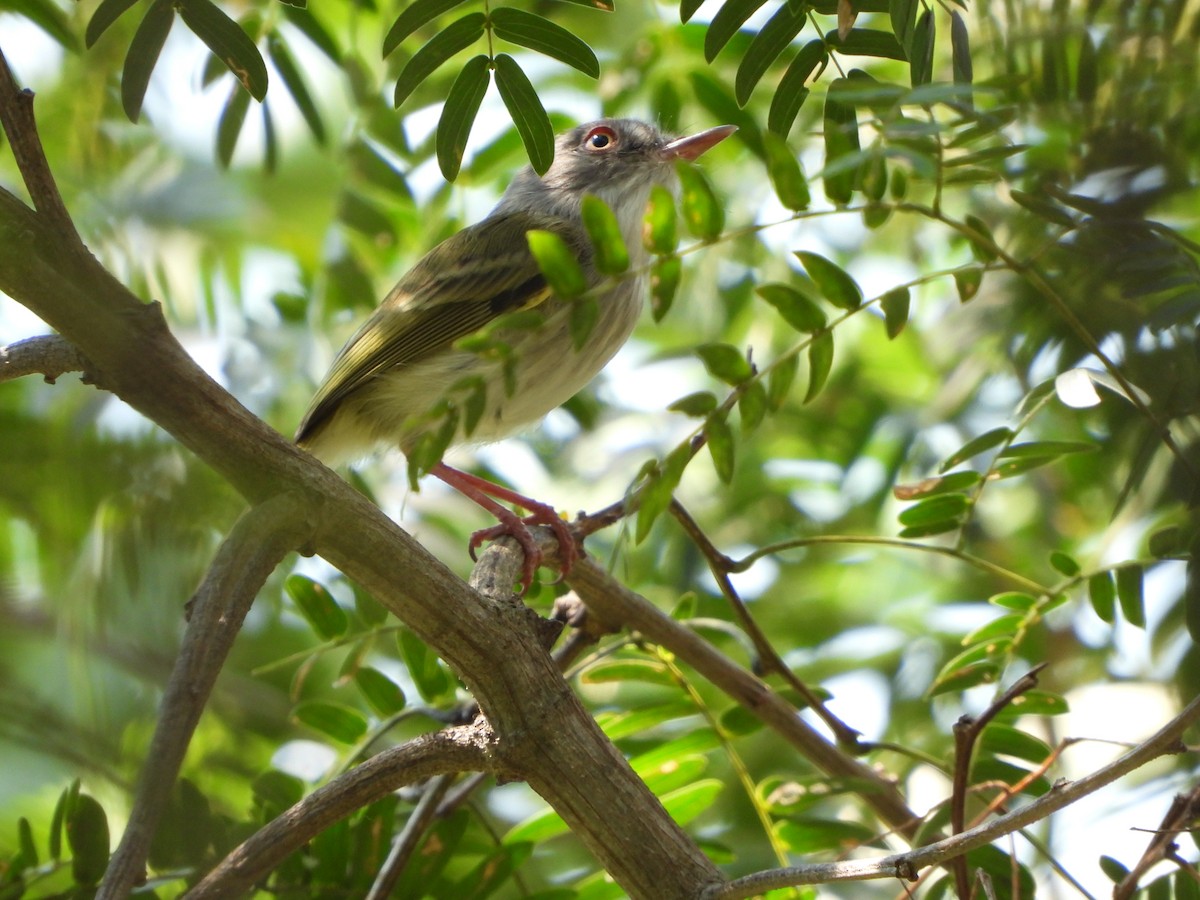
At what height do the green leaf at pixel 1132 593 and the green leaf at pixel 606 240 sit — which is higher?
the green leaf at pixel 606 240

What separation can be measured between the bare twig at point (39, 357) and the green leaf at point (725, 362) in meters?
1.20

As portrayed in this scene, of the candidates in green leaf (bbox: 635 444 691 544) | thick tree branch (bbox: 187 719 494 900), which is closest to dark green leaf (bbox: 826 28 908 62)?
green leaf (bbox: 635 444 691 544)

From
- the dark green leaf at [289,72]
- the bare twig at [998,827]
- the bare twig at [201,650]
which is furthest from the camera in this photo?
the dark green leaf at [289,72]

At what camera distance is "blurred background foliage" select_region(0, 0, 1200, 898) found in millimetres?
2590

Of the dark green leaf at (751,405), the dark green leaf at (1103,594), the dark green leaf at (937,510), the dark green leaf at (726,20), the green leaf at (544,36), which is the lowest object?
the dark green leaf at (1103,594)

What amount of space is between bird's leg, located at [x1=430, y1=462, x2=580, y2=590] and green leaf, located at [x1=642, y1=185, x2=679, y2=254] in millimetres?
1248

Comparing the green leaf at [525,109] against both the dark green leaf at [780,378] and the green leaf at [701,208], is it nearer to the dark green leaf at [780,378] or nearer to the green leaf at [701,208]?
the green leaf at [701,208]

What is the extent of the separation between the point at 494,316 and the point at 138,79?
1.68 m

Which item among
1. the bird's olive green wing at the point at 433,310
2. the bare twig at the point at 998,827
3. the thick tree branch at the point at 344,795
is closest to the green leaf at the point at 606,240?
the thick tree branch at the point at 344,795

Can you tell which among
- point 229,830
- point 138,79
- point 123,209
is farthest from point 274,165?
point 229,830

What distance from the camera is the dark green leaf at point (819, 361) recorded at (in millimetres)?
2521

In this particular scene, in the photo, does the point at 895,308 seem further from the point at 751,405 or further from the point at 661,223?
the point at 661,223

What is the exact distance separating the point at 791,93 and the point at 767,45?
0.12 metres

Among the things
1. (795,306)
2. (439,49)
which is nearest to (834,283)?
(795,306)
